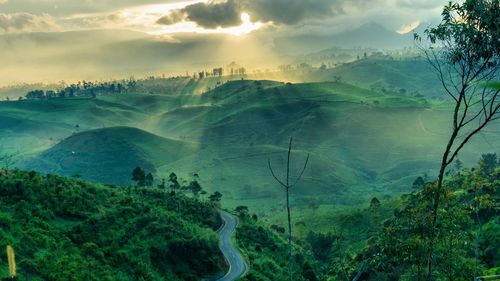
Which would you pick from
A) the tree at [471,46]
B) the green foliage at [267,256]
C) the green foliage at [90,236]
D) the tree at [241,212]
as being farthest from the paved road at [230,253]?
the tree at [471,46]

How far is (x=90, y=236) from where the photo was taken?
199ft

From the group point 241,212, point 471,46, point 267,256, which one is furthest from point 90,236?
point 241,212

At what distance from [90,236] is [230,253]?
3505cm

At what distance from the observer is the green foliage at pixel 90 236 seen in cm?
4928

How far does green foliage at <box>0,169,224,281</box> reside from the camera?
4928cm

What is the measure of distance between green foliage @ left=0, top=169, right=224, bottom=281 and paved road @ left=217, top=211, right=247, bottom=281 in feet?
8.82

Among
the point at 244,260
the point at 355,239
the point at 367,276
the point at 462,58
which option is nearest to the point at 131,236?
the point at 244,260

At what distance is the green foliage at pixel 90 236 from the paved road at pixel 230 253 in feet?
8.82

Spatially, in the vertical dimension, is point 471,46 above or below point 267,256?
above

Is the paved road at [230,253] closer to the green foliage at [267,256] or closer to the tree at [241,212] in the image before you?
the green foliage at [267,256]

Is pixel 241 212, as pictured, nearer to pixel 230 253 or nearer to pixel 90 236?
pixel 230 253

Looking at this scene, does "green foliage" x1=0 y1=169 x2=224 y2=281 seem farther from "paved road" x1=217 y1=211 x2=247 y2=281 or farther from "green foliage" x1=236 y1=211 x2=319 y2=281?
"green foliage" x1=236 y1=211 x2=319 y2=281

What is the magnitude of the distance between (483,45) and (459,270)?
17.6 metres

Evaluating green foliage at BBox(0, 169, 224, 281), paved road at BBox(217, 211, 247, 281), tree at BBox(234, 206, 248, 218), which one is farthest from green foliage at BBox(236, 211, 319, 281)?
green foliage at BBox(0, 169, 224, 281)
